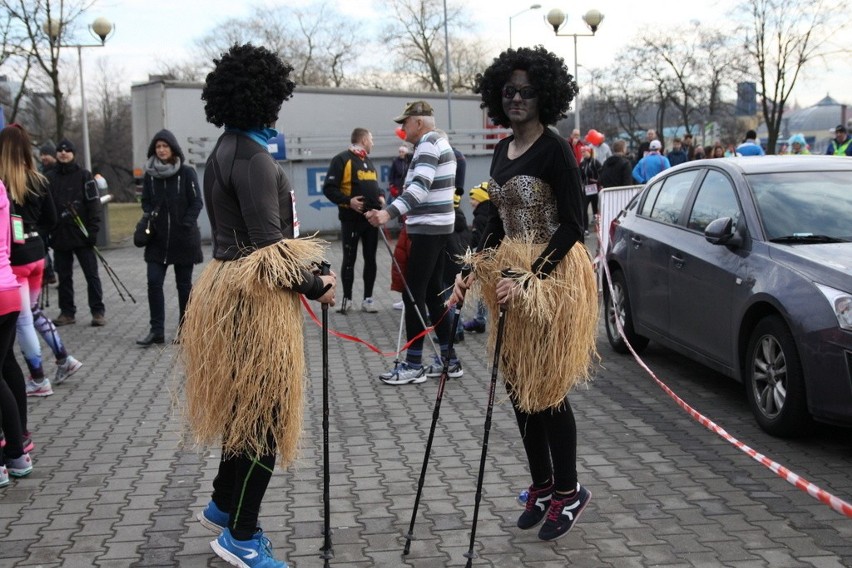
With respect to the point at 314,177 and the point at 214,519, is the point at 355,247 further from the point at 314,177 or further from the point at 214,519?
the point at 314,177

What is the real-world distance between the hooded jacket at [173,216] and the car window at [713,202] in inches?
184

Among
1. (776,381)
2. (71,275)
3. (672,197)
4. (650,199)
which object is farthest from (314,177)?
(776,381)

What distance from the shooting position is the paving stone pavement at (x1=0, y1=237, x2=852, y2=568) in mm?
4270

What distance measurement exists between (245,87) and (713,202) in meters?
4.27

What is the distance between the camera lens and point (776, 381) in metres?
5.86

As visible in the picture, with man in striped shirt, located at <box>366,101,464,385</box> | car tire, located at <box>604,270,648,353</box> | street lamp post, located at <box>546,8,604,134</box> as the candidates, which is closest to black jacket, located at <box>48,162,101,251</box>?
man in striped shirt, located at <box>366,101,464,385</box>

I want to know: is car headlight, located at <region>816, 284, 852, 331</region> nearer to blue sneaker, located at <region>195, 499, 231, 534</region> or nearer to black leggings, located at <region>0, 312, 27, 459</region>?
blue sneaker, located at <region>195, 499, 231, 534</region>

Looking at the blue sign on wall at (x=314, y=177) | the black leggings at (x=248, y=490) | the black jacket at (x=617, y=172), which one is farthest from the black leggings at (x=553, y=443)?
the blue sign on wall at (x=314, y=177)

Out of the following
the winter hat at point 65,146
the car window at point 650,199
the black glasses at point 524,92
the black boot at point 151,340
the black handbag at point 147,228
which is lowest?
the black boot at point 151,340

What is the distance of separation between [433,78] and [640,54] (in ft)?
41.9

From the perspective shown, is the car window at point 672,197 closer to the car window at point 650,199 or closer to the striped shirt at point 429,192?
the car window at point 650,199

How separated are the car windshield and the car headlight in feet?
2.83

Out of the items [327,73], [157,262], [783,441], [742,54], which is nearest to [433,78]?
[327,73]

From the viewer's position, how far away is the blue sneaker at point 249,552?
398cm
